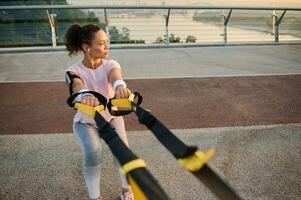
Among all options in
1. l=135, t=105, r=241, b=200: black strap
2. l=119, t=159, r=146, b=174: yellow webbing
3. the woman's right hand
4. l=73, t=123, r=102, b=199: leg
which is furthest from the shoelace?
l=119, t=159, r=146, b=174: yellow webbing

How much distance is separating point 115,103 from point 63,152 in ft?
7.32

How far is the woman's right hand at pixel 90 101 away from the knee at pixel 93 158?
0.69 meters

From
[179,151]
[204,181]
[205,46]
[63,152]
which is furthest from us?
[205,46]

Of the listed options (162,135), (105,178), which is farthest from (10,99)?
(162,135)

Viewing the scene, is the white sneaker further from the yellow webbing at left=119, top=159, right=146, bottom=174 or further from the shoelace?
the yellow webbing at left=119, top=159, right=146, bottom=174

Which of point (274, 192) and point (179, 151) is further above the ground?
point (179, 151)

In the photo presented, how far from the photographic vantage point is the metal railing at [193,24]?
37.4 ft

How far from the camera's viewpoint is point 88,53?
11.0ft

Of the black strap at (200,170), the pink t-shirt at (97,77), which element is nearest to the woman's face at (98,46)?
the pink t-shirt at (97,77)

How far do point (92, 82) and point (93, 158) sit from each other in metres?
0.71

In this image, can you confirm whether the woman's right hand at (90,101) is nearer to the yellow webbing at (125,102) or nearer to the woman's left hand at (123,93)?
the yellow webbing at (125,102)

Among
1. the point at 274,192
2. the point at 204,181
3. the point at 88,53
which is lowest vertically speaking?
the point at 274,192

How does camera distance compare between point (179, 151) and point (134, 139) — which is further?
point (134, 139)

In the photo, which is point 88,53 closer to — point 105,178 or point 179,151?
point 105,178
